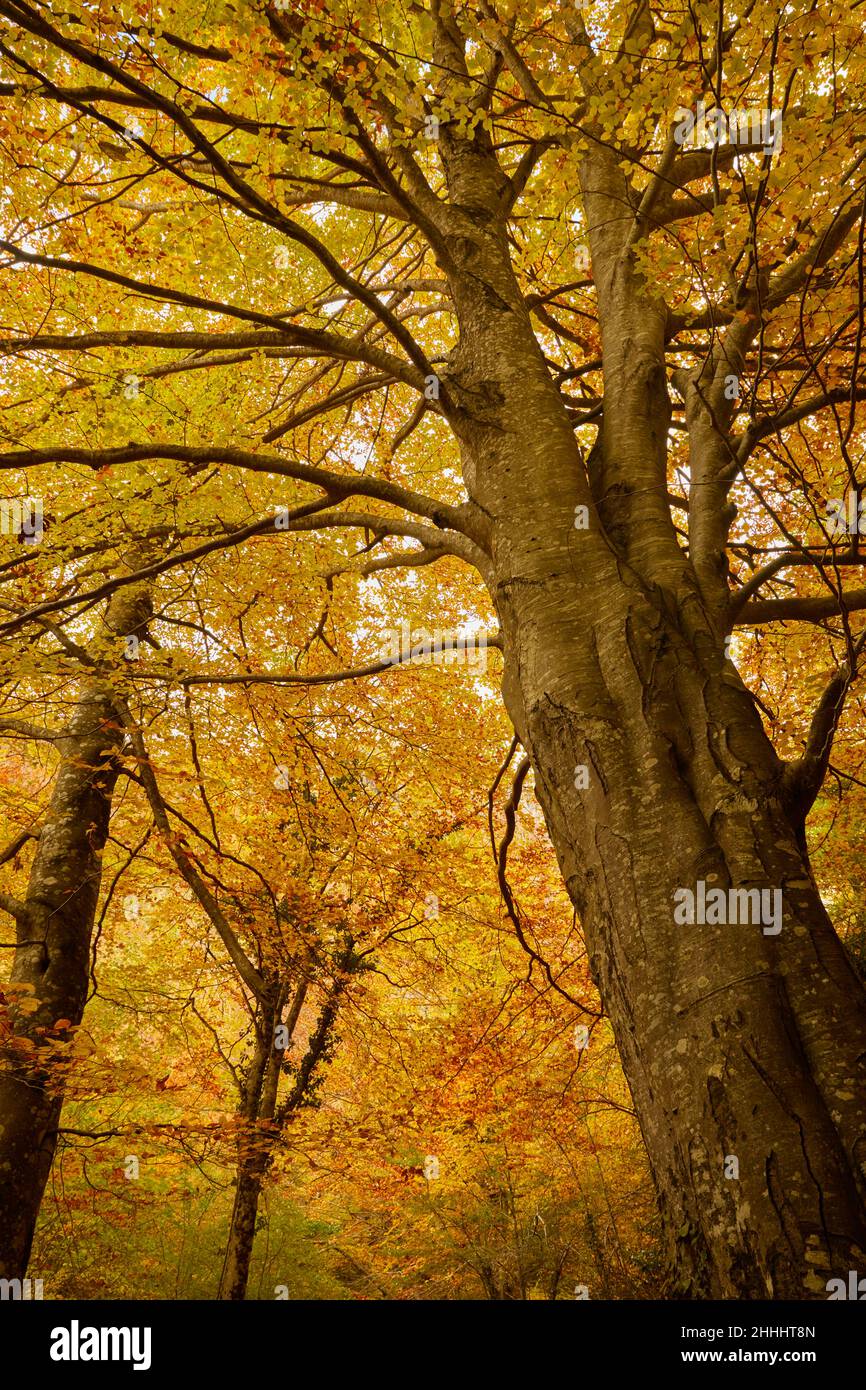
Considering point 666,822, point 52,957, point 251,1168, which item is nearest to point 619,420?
point 666,822

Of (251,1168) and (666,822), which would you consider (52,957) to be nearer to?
(251,1168)

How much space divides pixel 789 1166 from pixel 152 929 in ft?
32.7

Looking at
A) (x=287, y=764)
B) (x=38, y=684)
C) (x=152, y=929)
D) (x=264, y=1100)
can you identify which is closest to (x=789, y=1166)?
(x=287, y=764)

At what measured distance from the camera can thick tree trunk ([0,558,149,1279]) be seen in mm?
4703

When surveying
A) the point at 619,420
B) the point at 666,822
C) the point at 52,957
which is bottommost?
the point at 52,957

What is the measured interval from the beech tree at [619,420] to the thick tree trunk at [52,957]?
2041 mm

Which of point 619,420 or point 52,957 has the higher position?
point 619,420

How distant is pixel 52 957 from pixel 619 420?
4.87 m

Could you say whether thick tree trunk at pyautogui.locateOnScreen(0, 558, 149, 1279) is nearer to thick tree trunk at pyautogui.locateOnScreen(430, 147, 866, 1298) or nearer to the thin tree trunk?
the thin tree trunk

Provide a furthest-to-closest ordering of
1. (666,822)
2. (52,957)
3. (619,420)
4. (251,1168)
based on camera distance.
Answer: (251,1168)
(52,957)
(619,420)
(666,822)

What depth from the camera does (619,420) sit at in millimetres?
3422

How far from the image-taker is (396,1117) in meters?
7.60

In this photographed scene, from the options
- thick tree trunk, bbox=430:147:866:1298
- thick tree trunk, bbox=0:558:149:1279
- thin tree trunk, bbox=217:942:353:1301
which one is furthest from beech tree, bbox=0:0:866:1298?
thin tree trunk, bbox=217:942:353:1301

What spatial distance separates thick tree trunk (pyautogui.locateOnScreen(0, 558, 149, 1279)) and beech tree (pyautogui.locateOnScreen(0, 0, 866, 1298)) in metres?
2.04
